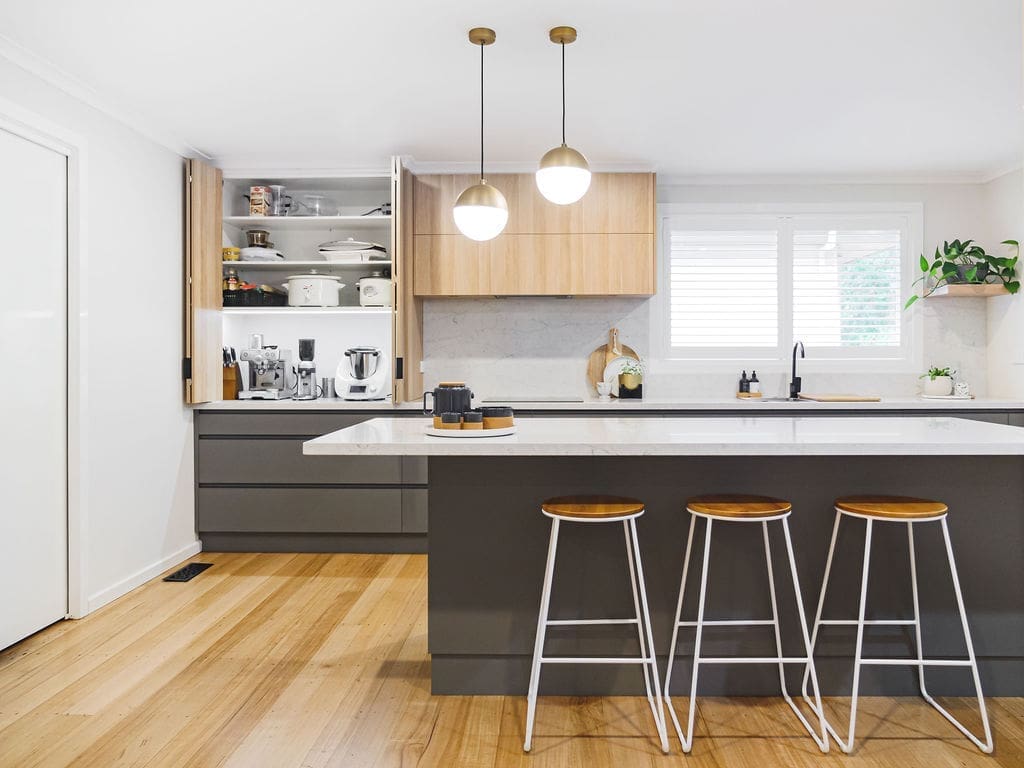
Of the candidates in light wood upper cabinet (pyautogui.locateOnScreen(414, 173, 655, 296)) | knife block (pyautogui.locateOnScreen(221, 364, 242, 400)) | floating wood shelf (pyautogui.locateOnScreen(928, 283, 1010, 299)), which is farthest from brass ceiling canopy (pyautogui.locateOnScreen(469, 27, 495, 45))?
floating wood shelf (pyautogui.locateOnScreen(928, 283, 1010, 299))

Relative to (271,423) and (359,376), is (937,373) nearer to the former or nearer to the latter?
(359,376)

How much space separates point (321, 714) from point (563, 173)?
205cm

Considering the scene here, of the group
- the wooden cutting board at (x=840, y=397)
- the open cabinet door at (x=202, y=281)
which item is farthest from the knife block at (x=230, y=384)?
the wooden cutting board at (x=840, y=397)

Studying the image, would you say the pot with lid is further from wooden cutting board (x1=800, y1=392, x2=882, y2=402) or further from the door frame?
wooden cutting board (x1=800, y1=392, x2=882, y2=402)

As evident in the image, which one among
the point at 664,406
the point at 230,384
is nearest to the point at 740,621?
the point at 664,406

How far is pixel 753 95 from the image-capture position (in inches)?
129

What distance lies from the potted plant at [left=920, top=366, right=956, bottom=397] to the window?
251 mm

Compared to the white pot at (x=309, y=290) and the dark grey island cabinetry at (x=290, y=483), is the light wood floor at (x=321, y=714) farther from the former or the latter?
the white pot at (x=309, y=290)

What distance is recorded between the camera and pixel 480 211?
266 cm

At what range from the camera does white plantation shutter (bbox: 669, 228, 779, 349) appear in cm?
476

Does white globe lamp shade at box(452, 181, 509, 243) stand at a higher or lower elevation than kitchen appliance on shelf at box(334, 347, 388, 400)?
higher

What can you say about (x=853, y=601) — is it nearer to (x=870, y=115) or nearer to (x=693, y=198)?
(x=870, y=115)

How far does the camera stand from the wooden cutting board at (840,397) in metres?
4.22

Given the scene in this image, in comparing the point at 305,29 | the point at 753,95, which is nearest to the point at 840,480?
the point at 753,95
